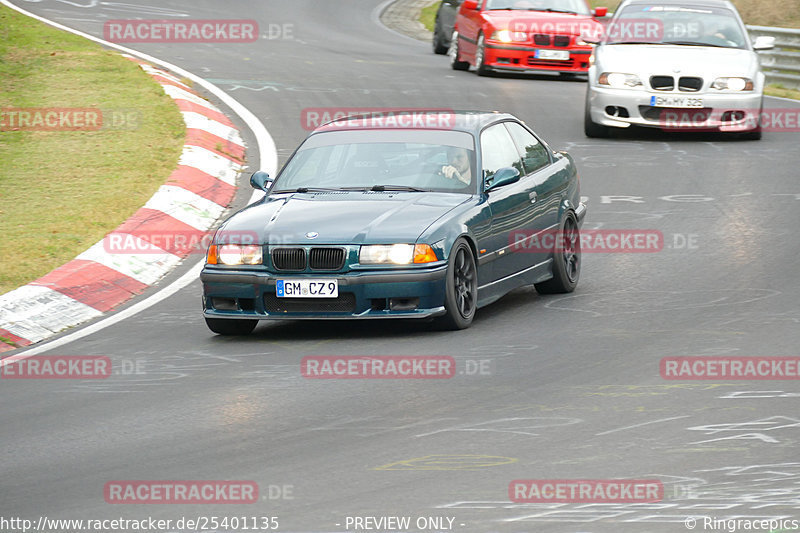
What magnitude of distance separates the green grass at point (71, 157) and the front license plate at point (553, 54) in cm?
681

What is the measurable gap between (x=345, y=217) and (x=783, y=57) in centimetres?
1831

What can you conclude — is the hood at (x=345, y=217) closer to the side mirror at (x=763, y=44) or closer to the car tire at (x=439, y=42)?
the side mirror at (x=763, y=44)

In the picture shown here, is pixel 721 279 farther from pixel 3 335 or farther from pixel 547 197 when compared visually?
pixel 3 335

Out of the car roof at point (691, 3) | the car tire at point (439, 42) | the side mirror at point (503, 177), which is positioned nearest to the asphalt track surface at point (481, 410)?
the side mirror at point (503, 177)

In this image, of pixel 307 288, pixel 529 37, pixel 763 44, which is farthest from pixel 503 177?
pixel 529 37

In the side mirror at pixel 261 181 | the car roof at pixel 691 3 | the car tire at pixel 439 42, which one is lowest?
the car tire at pixel 439 42

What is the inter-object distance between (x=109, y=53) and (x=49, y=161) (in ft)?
23.8

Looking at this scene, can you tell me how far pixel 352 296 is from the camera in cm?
948

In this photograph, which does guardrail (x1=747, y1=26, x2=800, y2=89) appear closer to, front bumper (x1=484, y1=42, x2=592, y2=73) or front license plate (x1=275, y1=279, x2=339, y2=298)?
front bumper (x1=484, y1=42, x2=592, y2=73)

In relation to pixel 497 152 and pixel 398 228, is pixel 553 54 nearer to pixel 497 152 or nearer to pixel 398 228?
pixel 497 152

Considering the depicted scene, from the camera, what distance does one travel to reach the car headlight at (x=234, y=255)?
31.7 ft

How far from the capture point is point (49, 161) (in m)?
15.8

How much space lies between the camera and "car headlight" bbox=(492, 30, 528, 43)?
2423cm

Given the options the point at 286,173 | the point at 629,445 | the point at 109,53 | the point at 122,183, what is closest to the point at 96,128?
the point at 122,183
